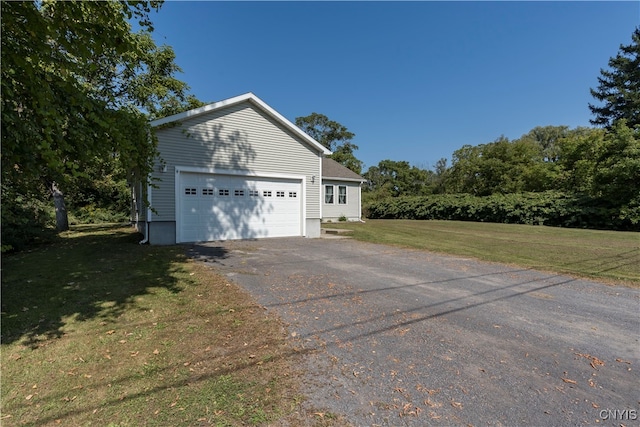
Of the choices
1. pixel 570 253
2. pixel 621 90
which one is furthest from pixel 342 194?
pixel 621 90

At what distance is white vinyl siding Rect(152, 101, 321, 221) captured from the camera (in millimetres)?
10258

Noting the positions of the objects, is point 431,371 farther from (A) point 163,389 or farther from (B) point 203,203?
(B) point 203,203

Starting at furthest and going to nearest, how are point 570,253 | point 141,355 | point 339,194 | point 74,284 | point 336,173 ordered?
point 339,194, point 336,173, point 570,253, point 74,284, point 141,355

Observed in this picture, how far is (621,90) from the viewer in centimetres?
2966

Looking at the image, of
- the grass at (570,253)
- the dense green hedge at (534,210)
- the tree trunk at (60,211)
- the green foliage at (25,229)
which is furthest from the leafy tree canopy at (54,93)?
the dense green hedge at (534,210)

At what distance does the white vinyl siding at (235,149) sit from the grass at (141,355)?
16.8 feet

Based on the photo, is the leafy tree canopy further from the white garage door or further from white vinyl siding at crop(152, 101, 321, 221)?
the white garage door

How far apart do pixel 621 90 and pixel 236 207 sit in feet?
123

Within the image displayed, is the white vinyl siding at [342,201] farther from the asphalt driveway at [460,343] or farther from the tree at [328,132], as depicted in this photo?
the tree at [328,132]

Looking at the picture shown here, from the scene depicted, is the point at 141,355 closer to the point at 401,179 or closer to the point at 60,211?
the point at 60,211

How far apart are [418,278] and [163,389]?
196 inches

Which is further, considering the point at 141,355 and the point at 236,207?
the point at 236,207

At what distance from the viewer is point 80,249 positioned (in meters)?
9.56

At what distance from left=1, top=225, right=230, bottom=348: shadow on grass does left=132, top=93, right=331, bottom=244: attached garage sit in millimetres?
1664
